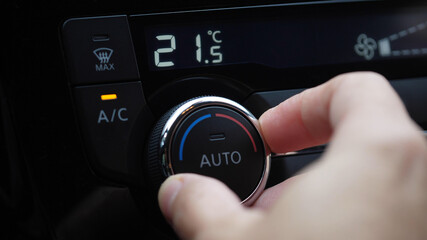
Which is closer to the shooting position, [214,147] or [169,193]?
[169,193]

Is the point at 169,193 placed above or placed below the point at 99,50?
below

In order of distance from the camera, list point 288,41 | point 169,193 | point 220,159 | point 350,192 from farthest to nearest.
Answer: point 288,41 < point 220,159 < point 169,193 < point 350,192

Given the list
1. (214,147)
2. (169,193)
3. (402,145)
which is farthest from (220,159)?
(402,145)

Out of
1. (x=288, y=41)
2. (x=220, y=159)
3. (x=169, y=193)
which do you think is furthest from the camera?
(x=288, y=41)

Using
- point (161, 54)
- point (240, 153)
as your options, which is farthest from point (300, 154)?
point (161, 54)

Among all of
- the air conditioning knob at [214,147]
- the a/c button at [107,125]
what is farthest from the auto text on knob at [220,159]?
the a/c button at [107,125]

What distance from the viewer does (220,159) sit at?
1.91 feet

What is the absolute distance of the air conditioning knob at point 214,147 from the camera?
1.89ft

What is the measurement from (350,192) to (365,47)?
0.44 metres

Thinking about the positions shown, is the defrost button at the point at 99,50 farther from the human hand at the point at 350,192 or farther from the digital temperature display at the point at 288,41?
the human hand at the point at 350,192

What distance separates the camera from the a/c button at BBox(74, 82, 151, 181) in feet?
2.04

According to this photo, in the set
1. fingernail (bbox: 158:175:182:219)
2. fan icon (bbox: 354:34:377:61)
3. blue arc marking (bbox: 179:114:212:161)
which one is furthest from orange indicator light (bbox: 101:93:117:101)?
fan icon (bbox: 354:34:377:61)

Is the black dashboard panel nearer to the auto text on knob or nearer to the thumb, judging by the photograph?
the auto text on knob

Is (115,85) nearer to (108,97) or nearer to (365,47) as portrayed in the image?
(108,97)
